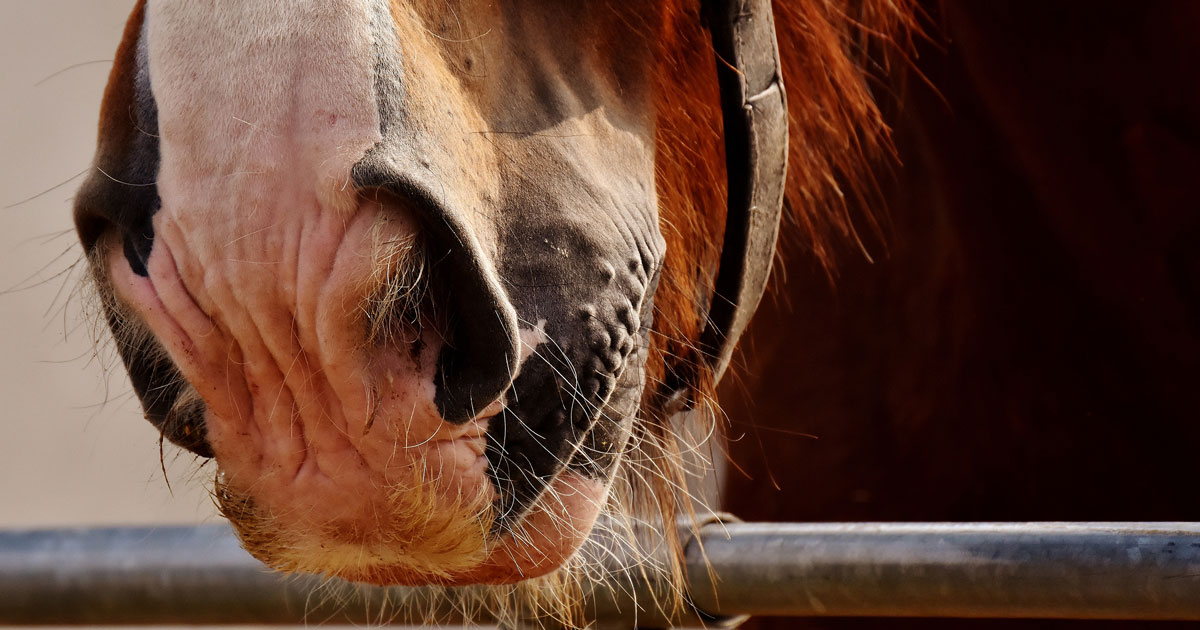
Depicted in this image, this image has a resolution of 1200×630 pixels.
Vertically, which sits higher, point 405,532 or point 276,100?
point 276,100

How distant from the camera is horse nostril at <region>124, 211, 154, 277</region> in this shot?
516mm

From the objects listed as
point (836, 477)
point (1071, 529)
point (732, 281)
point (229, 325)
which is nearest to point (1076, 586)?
point (1071, 529)

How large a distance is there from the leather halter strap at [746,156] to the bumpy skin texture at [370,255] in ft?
0.38

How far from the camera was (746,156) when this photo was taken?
73cm

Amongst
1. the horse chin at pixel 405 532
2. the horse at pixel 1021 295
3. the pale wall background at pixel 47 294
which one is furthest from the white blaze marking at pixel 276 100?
the pale wall background at pixel 47 294

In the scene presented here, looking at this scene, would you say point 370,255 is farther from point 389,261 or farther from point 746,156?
point 746,156

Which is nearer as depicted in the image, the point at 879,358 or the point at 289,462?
the point at 289,462

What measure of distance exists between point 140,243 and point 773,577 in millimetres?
399

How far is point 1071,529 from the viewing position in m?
0.57

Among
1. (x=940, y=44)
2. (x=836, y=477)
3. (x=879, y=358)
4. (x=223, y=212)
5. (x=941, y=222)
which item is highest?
(x=223, y=212)

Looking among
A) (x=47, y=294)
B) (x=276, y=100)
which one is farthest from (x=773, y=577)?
(x=47, y=294)

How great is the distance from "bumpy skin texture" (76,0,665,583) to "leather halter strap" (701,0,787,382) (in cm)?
12

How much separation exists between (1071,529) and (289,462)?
402mm

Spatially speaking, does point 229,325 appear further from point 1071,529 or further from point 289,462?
point 1071,529
